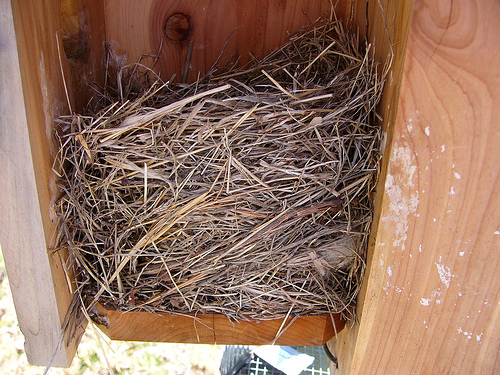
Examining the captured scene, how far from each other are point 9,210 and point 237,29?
683 mm

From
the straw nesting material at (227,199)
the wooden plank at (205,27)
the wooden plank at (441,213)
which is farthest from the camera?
the wooden plank at (205,27)

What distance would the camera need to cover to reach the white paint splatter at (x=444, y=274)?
70 cm

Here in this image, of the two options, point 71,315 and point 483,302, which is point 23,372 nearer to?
point 71,315

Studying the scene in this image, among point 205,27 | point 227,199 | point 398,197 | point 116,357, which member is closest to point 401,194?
point 398,197

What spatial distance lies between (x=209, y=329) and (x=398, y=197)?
0.50 meters

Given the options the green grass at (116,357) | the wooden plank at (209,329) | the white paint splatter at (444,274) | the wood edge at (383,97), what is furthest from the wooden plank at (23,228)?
the green grass at (116,357)

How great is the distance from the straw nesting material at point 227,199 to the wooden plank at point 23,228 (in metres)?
0.07

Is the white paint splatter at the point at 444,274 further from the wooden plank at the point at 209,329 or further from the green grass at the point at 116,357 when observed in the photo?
the green grass at the point at 116,357

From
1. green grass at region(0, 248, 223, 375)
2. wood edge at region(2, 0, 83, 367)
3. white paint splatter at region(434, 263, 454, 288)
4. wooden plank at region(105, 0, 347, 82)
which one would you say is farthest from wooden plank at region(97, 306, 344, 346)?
green grass at region(0, 248, 223, 375)

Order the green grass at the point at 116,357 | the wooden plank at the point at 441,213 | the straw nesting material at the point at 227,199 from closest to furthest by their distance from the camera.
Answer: the wooden plank at the point at 441,213
the straw nesting material at the point at 227,199
the green grass at the point at 116,357

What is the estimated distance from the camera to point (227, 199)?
2.56 feet

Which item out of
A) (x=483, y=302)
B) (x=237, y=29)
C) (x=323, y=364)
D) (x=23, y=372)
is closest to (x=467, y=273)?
(x=483, y=302)

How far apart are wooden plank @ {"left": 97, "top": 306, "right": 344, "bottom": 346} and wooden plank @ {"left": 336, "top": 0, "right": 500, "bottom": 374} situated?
4.6 inches

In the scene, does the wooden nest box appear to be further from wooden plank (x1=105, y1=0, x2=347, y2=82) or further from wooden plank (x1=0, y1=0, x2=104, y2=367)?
wooden plank (x1=105, y1=0, x2=347, y2=82)
